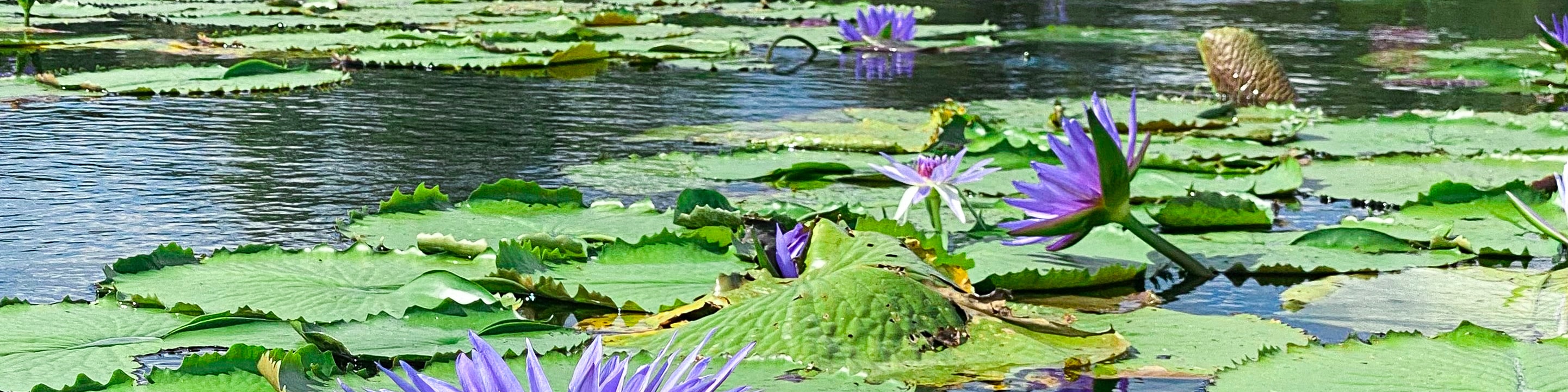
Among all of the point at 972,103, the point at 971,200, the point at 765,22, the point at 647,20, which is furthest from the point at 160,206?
the point at 765,22

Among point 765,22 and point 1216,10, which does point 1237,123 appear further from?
point 1216,10

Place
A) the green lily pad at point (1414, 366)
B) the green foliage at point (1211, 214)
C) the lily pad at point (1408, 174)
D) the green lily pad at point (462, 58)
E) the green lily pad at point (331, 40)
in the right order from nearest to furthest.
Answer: the green lily pad at point (1414, 366) < the green foliage at point (1211, 214) < the lily pad at point (1408, 174) < the green lily pad at point (462, 58) < the green lily pad at point (331, 40)

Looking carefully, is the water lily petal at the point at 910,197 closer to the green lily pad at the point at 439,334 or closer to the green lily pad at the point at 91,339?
the green lily pad at the point at 439,334

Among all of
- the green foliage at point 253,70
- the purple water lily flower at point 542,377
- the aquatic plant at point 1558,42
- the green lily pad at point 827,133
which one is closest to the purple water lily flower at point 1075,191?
the purple water lily flower at point 542,377

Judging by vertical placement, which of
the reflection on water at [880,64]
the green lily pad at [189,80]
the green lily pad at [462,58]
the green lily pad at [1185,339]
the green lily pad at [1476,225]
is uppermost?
the green lily pad at [1185,339]

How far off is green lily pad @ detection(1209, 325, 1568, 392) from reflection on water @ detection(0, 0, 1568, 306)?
52cm

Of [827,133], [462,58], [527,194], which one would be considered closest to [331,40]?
[462,58]

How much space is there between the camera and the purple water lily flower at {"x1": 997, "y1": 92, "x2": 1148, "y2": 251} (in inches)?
68.2

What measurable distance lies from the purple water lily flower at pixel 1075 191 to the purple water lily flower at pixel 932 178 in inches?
10.0

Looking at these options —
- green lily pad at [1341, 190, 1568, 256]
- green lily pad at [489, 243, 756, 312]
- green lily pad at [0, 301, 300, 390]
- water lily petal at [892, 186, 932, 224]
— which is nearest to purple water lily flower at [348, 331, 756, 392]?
green lily pad at [0, 301, 300, 390]

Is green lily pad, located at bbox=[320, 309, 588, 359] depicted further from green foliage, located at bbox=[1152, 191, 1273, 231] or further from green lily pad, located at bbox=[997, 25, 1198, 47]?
green lily pad, located at bbox=[997, 25, 1198, 47]

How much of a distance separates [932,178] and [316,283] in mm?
783

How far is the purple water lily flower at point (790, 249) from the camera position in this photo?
1735mm

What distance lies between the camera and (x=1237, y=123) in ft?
12.1
